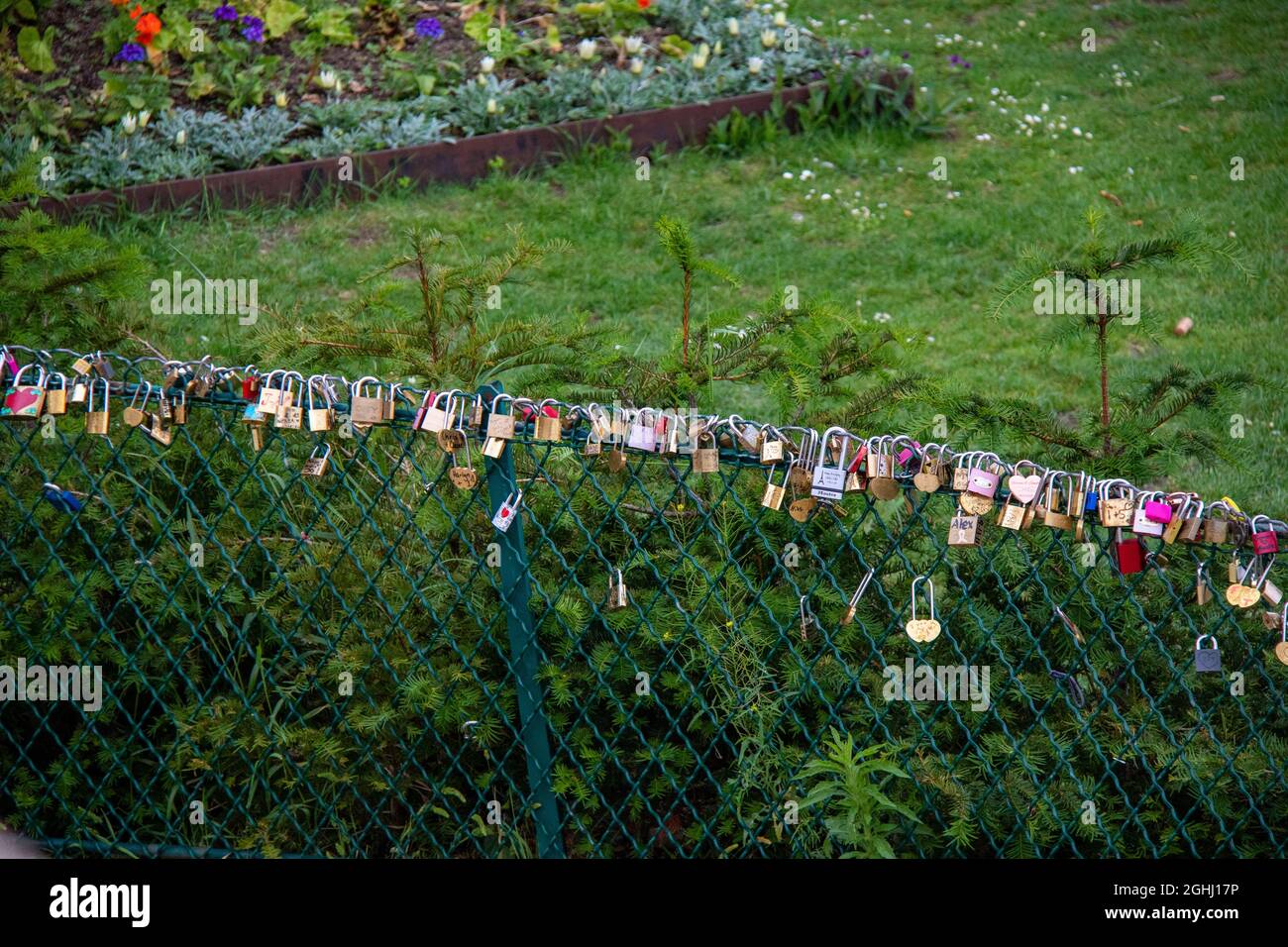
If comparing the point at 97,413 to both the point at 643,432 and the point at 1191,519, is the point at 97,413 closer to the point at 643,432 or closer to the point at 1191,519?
the point at 643,432

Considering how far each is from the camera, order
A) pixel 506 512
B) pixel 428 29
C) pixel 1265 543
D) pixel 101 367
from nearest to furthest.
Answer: pixel 1265 543 → pixel 506 512 → pixel 101 367 → pixel 428 29

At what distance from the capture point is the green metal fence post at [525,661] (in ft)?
9.44

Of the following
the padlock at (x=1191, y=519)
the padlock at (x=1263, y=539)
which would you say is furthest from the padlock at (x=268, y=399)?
the padlock at (x=1263, y=539)

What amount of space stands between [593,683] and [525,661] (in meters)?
0.21

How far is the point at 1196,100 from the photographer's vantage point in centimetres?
814

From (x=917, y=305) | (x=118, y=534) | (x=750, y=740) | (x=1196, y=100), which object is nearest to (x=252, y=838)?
(x=118, y=534)

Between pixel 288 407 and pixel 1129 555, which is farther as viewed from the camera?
pixel 288 407

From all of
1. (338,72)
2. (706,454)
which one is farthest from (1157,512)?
(338,72)

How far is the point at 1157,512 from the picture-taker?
2.58 meters

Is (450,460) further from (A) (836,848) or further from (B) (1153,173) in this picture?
(B) (1153,173)

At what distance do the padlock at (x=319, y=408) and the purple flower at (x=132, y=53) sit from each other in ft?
18.6

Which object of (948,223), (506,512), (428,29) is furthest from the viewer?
(428,29)

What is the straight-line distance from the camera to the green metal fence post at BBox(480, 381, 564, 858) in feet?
9.44

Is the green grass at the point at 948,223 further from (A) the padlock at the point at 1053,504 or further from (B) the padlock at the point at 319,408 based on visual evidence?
(A) the padlock at the point at 1053,504
